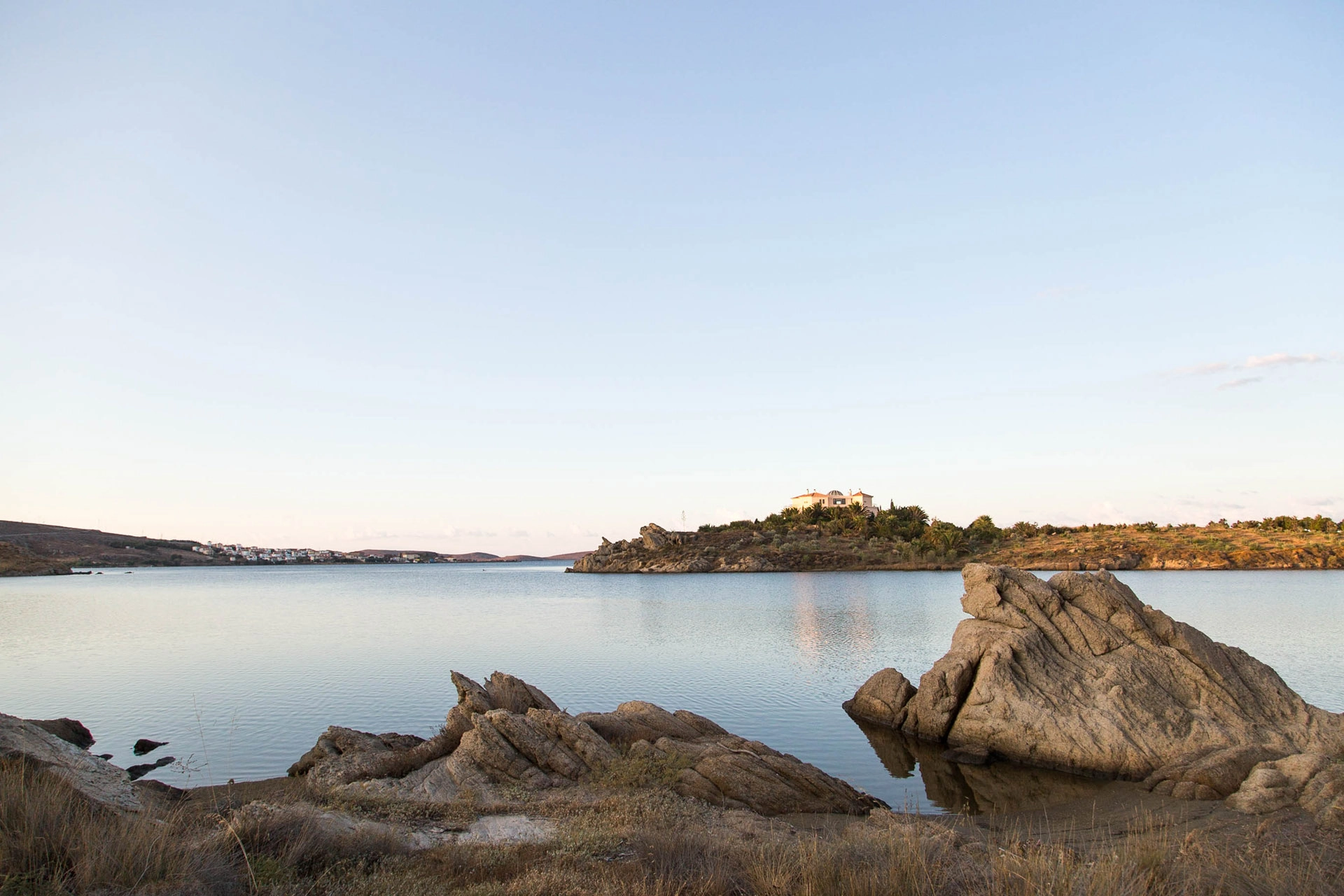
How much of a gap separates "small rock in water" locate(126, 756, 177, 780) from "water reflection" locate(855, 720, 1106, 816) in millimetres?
16970

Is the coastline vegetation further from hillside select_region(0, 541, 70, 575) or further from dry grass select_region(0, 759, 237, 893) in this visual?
hillside select_region(0, 541, 70, 575)

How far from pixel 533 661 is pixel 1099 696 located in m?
22.7

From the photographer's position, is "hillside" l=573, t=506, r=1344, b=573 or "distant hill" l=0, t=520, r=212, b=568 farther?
"distant hill" l=0, t=520, r=212, b=568

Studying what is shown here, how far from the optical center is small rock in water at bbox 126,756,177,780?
54.5ft

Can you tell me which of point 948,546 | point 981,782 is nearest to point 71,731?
point 981,782

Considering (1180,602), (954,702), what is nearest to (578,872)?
(954,702)

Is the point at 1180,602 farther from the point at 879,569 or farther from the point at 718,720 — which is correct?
the point at 879,569

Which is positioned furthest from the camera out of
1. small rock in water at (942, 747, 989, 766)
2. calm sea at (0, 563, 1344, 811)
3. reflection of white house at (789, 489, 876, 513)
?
reflection of white house at (789, 489, 876, 513)

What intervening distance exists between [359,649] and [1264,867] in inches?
1405

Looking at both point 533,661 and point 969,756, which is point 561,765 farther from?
point 533,661

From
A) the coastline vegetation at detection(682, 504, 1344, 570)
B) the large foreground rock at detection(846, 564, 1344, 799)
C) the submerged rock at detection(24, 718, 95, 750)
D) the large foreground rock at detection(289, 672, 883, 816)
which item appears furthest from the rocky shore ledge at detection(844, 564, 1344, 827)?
the coastline vegetation at detection(682, 504, 1344, 570)

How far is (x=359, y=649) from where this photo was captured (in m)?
35.5

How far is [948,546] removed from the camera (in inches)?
4606

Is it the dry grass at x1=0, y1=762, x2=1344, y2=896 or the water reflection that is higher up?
the dry grass at x1=0, y1=762, x2=1344, y2=896
